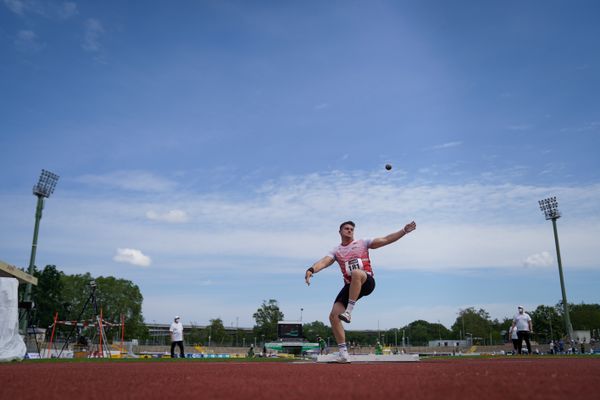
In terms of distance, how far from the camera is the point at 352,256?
7.73m

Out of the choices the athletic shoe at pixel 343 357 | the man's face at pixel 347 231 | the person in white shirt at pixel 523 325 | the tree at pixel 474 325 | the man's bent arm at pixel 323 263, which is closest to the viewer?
the athletic shoe at pixel 343 357

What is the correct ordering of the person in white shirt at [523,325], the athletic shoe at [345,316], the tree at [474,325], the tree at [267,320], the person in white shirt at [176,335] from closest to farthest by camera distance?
the athletic shoe at [345,316]
the person in white shirt at [523,325]
the person in white shirt at [176,335]
the tree at [267,320]
the tree at [474,325]

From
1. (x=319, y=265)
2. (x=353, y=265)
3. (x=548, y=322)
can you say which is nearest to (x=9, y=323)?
(x=319, y=265)

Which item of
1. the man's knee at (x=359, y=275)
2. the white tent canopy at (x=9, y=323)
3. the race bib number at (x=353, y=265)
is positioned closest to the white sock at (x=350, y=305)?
the man's knee at (x=359, y=275)

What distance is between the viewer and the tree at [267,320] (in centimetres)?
8200

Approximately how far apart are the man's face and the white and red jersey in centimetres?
13

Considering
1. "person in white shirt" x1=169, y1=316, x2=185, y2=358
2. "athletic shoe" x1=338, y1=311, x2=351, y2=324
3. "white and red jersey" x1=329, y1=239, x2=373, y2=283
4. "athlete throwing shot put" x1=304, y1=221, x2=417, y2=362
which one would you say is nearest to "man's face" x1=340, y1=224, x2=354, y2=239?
"athlete throwing shot put" x1=304, y1=221, x2=417, y2=362

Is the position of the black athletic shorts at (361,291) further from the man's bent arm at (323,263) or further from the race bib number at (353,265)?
the man's bent arm at (323,263)

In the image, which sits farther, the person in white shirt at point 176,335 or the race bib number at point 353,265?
the person in white shirt at point 176,335

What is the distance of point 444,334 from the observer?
143 meters

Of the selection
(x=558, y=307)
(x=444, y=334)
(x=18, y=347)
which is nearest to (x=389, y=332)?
(x=444, y=334)

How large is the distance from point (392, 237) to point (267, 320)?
79242 millimetres

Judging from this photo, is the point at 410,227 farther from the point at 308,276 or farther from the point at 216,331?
the point at 216,331

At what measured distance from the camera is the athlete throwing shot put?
24.0 ft
